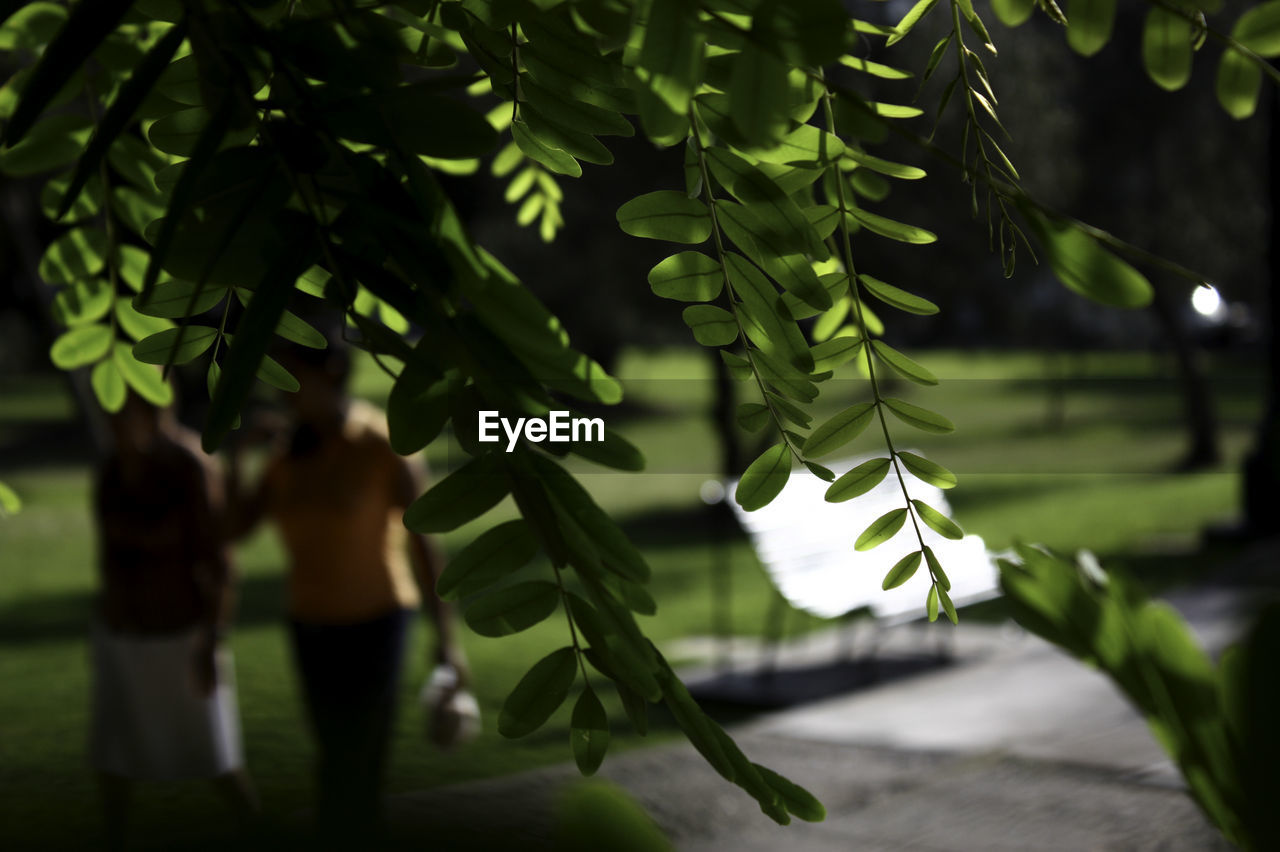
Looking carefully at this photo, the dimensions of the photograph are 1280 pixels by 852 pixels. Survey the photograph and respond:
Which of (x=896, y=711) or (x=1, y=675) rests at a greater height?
(x=896, y=711)

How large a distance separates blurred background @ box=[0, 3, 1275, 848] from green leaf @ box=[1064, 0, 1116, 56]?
0.66 ft

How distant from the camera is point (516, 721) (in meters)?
0.99

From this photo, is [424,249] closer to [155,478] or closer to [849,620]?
[155,478]

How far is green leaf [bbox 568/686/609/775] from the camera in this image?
975mm

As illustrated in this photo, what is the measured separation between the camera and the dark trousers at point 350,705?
4703 mm

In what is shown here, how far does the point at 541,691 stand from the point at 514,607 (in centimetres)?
7

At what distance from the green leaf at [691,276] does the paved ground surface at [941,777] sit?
3669 millimetres

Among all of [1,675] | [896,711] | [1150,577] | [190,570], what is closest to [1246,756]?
[190,570]

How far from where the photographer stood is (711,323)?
1.24 meters

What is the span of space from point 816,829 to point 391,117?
5.22 meters

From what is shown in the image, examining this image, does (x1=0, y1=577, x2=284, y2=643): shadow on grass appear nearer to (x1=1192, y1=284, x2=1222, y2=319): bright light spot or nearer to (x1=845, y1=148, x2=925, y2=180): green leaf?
(x1=845, y1=148, x2=925, y2=180): green leaf

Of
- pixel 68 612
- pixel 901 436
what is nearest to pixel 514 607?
pixel 68 612

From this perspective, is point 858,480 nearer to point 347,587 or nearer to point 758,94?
point 758,94

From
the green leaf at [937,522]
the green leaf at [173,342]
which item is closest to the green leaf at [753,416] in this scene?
the green leaf at [937,522]
